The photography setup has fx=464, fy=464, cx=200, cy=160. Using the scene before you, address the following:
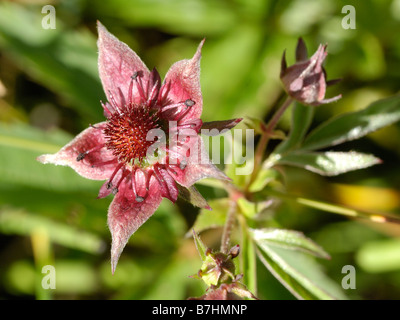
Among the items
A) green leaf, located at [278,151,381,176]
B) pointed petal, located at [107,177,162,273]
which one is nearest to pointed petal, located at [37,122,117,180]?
pointed petal, located at [107,177,162,273]

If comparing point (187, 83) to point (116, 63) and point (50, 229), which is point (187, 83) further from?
point (50, 229)

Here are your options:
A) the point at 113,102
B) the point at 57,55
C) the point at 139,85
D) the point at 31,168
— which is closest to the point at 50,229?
the point at 31,168

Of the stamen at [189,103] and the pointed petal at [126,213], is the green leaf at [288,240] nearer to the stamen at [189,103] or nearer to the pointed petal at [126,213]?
the pointed petal at [126,213]

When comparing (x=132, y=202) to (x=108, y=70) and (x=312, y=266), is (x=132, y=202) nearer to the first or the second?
(x=108, y=70)

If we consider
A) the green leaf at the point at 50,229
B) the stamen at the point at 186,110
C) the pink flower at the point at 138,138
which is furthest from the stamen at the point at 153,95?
the green leaf at the point at 50,229

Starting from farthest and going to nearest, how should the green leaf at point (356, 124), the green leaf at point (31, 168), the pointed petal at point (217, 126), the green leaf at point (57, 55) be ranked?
the green leaf at point (57, 55) < the green leaf at point (31, 168) < the green leaf at point (356, 124) < the pointed petal at point (217, 126)

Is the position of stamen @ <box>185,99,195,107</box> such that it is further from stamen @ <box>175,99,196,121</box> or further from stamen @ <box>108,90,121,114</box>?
stamen @ <box>108,90,121,114</box>

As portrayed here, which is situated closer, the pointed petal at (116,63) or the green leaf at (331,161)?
the pointed petal at (116,63)
